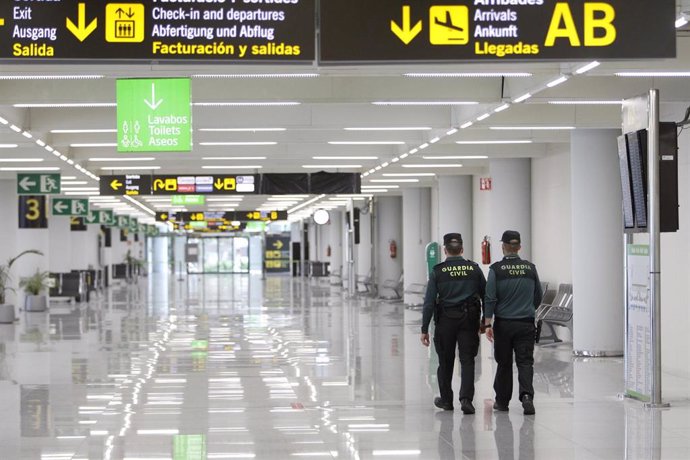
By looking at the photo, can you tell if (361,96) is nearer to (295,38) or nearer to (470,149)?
(295,38)

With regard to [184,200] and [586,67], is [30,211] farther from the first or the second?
[586,67]

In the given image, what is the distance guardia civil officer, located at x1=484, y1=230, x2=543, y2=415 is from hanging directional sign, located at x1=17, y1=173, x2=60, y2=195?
14.6 m

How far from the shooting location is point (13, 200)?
2770cm

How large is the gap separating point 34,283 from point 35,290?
23 centimetres

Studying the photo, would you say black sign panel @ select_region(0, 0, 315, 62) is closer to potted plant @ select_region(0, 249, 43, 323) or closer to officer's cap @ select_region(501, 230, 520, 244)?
officer's cap @ select_region(501, 230, 520, 244)

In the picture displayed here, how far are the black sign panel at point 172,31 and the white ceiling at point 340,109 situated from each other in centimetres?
81

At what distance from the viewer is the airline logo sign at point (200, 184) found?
868 inches

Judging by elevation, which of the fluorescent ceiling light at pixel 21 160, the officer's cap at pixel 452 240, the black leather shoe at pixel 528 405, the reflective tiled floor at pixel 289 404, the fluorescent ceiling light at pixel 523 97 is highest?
the fluorescent ceiling light at pixel 523 97

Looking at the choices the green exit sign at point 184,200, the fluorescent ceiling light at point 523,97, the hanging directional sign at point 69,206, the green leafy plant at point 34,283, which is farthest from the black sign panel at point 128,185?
the fluorescent ceiling light at point 523,97

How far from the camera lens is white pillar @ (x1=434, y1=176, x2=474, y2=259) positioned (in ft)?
85.9

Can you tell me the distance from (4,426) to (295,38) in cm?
464

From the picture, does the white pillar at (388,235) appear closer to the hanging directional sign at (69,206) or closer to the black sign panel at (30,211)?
the hanging directional sign at (69,206)

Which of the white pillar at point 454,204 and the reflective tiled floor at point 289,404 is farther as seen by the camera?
the white pillar at point 454,204

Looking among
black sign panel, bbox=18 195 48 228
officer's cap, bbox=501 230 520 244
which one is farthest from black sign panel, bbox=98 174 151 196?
officer's cap, bbox=501 230 520 244
